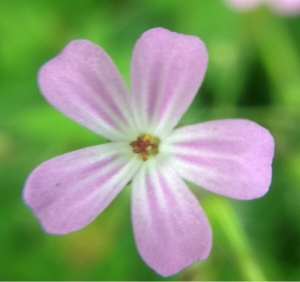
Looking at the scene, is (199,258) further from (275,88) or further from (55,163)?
(275,88)

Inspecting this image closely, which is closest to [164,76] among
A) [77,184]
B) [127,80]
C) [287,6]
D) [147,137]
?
[147,137]

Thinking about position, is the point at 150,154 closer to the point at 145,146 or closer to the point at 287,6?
the point at 145,146

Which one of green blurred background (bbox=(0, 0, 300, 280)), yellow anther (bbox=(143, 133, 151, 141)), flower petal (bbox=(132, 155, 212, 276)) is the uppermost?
green blurred background (bbox=(0, 0, 300, 280))

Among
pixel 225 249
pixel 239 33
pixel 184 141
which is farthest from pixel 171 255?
pixel 239 33

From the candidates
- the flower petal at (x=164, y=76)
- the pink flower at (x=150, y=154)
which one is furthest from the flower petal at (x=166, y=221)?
the flower petal at (x=164, y=76)

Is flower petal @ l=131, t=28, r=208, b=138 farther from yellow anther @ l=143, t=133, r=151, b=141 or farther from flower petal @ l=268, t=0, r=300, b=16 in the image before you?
flower petal @ l=268, t=0, r=300, b=16

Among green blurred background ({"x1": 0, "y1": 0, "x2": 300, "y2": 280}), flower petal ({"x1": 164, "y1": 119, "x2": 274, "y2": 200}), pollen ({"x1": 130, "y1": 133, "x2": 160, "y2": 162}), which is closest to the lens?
flower petal ({"x1": 164, "y1": 119, "x2": 274, "y2": 200})

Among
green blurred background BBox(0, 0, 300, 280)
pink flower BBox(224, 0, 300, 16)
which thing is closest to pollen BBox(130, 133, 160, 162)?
green blurred background BBox(0, 0, 300, 280)

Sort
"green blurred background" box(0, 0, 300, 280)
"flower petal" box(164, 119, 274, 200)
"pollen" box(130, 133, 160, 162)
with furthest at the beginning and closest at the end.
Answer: "green blurred background" box(0, 0, 300, 280)
"pollen" box(130, 133, 160, 162)
"flower petal" box(164, 119, 274, 200)
